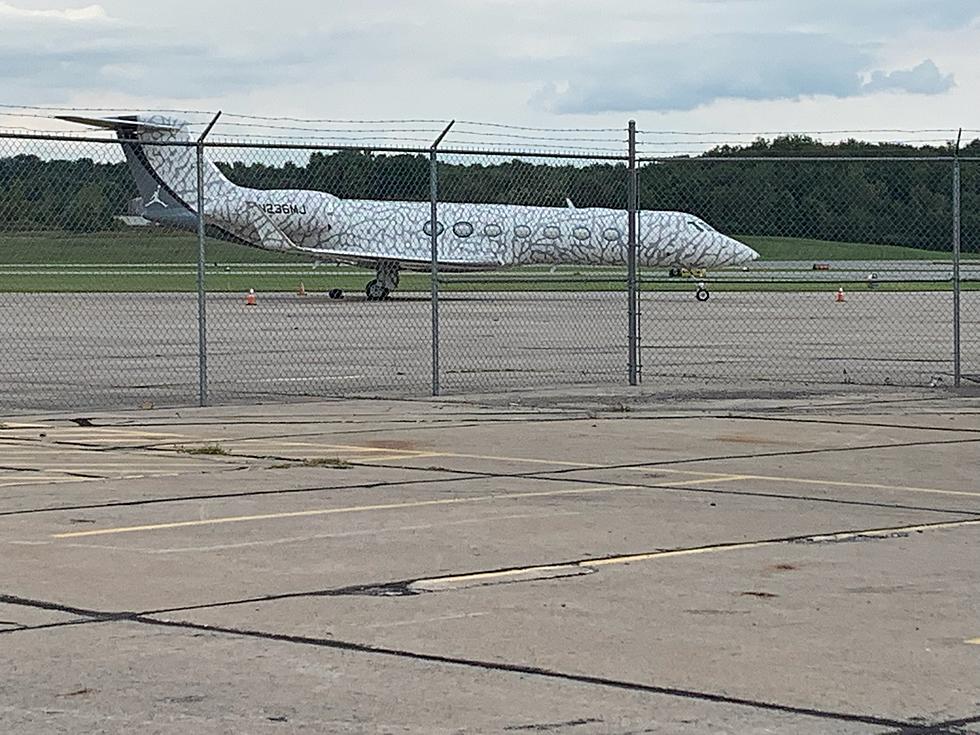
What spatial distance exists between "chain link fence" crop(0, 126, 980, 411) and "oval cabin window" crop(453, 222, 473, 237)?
5.05 feet

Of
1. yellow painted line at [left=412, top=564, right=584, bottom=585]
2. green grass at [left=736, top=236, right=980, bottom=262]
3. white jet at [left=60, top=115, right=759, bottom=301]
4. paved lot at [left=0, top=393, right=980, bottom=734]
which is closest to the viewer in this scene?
paved lot at [left=0, top=393, right=980, bottom=734]

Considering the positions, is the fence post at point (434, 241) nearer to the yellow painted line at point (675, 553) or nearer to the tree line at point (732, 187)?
the tree line at point (732, 187)

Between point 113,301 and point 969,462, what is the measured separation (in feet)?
132

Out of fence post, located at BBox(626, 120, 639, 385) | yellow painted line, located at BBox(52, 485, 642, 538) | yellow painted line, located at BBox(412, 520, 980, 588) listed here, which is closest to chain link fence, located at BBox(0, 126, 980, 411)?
fence post, located at BBox(626, 120, 639, 385)

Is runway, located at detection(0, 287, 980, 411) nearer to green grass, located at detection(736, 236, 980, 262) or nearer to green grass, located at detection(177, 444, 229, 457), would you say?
green grass, located at detection(736, 236, 980, 262)

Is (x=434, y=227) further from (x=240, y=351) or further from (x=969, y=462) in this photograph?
(x=240, y=351)

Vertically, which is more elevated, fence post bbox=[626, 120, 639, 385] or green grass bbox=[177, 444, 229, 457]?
fence post bbox=[626, 120, 639, 385]

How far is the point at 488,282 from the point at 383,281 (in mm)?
30724

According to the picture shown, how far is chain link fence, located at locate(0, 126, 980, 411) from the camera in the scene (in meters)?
20.0

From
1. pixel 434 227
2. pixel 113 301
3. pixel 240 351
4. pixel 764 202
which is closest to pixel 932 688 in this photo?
pixel 434 227

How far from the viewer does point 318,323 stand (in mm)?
39062

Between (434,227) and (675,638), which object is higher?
(434,227)

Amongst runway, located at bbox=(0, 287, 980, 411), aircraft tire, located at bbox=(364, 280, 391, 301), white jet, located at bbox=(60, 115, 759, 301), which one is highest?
white jet, located at bbox=(60, 115, 759, 301)

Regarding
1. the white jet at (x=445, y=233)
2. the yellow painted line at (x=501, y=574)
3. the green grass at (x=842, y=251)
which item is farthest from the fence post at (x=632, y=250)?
the white jet at (x=445, y=233)
